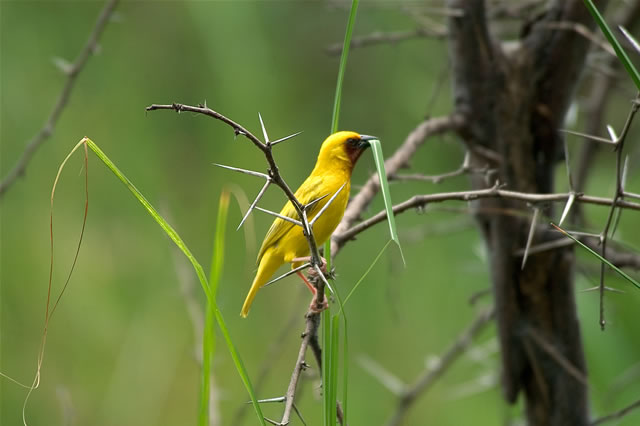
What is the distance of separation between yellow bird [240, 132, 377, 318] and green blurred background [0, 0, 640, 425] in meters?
0.74

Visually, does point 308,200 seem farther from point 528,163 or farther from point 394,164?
point 528,163

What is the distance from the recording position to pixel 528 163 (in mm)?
1940

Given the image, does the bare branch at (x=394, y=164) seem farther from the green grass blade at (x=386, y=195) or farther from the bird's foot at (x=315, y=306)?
the green grass blade at (x=386, y=195)

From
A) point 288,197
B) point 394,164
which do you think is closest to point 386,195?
point 288,197

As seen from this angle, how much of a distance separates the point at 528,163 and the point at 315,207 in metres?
0.71

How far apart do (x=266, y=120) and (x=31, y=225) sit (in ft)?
3.94

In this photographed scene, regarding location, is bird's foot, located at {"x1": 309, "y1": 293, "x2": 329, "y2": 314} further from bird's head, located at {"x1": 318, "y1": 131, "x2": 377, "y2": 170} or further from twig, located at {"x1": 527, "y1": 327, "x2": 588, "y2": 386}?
twig, located at {"x1": 527, "y1": 327, "x2": 588, "y2": 386}

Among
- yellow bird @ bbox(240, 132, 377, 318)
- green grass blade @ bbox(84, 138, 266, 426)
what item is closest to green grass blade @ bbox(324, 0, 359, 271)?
green grass blade @ bbox(84, 138, 266, 426)

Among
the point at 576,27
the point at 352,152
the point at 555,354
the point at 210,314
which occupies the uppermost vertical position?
the point at 576,27

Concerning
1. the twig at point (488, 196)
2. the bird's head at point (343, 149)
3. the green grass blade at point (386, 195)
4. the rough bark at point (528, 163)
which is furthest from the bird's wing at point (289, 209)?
the green grass blade at point (386, 195)

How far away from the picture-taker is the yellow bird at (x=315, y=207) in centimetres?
162

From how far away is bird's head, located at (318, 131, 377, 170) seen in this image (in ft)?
6.12

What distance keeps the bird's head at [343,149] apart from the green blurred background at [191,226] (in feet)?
2.40

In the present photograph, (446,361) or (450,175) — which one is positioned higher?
(450,175)
